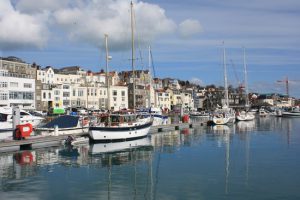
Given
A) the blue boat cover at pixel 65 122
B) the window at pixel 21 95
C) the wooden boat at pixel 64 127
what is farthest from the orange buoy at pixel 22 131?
the window at pixel 21 95

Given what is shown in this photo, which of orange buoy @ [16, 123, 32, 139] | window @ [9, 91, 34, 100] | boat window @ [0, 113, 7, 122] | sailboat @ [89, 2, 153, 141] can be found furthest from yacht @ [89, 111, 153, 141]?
window @ [9, 91, 34, 100]

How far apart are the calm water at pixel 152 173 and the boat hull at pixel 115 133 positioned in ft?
9.55

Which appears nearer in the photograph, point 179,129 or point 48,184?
point 48,184

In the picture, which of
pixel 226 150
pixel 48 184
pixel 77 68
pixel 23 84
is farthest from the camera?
pixel 77 68

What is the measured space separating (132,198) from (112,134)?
2956 cm

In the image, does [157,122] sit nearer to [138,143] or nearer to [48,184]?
[138,143]

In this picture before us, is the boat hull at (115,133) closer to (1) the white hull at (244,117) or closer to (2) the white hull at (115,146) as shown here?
(2) the white hull at (115,146)

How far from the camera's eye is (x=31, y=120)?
228ft

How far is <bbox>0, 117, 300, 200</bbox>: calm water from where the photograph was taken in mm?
25266

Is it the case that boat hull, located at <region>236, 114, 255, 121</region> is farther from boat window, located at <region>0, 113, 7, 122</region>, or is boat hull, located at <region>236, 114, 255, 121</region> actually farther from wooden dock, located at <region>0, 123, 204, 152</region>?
boat window, located at <region>0, 113, 7, 122</region>

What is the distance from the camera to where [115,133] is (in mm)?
53812

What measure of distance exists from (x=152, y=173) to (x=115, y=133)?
22.4m

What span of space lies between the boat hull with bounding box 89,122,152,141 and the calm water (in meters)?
2.91

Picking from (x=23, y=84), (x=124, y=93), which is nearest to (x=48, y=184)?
(x=23, y=84)
